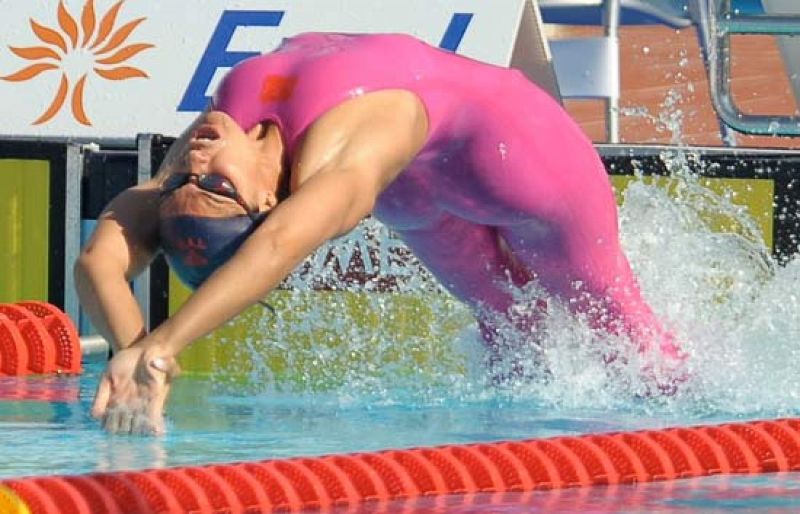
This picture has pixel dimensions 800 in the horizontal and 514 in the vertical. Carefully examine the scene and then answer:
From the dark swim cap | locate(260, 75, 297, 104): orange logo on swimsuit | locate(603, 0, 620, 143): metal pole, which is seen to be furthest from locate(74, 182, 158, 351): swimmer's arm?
locate(603, 0, 620, 143): metal pole

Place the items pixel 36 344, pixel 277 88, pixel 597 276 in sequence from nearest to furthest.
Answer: pixel 277 88 → pixel 597 276 → pixel 36 344

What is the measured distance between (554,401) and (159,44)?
1.81m

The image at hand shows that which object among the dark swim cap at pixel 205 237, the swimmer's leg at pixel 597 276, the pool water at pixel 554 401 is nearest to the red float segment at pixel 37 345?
the pool water at pixel 554 401

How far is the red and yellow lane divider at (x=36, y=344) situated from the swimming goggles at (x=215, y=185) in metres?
1.93

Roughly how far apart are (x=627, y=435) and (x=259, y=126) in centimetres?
83

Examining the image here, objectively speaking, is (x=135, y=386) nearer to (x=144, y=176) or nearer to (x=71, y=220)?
(x=144, y=176)

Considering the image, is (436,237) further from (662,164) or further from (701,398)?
(662,164)

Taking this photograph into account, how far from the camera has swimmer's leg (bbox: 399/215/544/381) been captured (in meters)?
4.18

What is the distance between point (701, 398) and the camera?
13.5 ft

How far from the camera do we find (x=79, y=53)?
5.40 metres

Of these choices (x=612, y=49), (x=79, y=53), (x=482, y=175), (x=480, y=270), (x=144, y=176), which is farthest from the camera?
(x=612, y=49)

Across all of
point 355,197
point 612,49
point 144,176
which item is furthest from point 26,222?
point 355,197

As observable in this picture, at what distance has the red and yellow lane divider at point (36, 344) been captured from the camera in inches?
192

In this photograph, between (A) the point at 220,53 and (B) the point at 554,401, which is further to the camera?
(A) the point at 220,53
